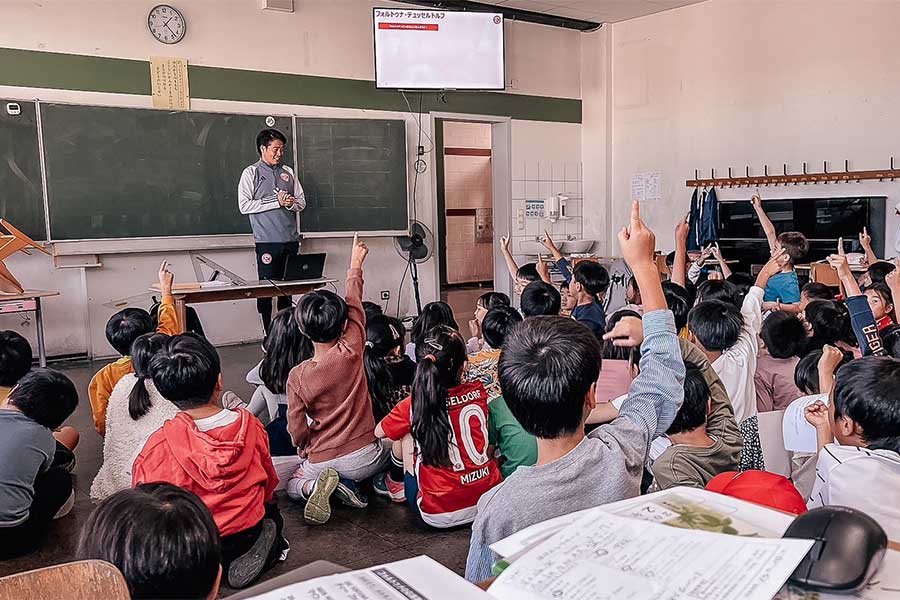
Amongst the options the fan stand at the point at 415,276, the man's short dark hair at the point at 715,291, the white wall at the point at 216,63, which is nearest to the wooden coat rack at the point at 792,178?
the white wall at the point at 216,63

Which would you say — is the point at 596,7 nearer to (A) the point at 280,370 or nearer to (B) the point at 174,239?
(B) the point at 174,239

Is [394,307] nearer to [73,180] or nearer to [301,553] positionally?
[73,180]

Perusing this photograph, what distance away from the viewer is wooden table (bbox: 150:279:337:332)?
459cm

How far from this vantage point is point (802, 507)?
2.81ft

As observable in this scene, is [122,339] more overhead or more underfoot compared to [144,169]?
more underfoot

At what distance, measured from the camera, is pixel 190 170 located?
6.00 metres

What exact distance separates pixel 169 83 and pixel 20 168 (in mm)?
1285

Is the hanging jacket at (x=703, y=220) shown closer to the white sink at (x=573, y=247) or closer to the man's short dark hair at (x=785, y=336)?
the white sink at (x=573, y=247)

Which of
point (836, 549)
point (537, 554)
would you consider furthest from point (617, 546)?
point (836, 549)

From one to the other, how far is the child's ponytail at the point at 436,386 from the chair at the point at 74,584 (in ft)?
5.54

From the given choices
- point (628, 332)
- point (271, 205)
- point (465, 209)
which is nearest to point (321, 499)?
point (628, 332)

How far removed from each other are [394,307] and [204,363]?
517 cm

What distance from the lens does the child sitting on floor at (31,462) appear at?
230 centimetres

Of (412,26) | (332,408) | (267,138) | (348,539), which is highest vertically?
(412,26)
